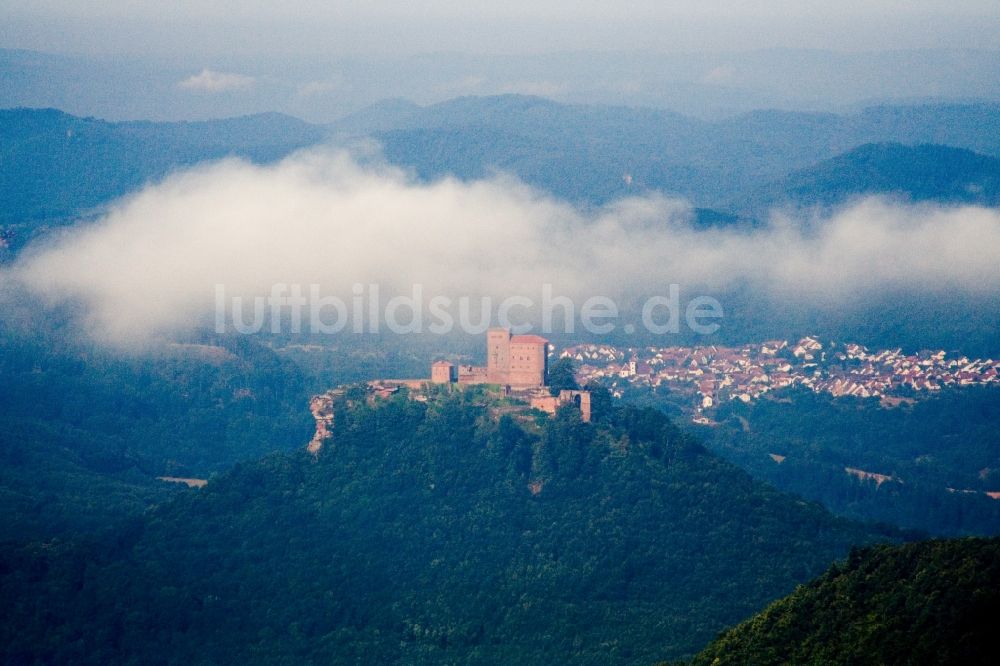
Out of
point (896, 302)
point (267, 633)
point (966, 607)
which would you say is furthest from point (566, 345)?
point (966, 607)

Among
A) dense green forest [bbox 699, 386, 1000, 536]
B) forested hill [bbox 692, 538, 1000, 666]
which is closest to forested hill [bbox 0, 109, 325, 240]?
dense green forest [bbox 699, 386, 1000, 536]

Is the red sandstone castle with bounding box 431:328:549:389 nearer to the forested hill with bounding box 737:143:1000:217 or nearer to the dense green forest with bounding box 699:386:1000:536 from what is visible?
the dense green forest with bounding box 699:386:1000:536

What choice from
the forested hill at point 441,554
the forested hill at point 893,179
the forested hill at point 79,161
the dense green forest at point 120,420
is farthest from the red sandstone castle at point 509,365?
the forested hill at point 79,161

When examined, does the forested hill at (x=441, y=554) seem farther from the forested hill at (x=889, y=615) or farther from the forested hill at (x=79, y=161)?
the forested hill at (x=79, y=161)

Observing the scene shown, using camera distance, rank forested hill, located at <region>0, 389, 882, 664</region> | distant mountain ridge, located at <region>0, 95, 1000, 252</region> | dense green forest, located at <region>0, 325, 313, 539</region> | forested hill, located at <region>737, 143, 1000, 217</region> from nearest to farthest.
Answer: forested hill, located at <region>0, 389, 882, 664</region>
dense green forest, located at <region>0, 325, 313, 539</region>
forested hill, located at <region>737, 143, 1000, 217</region>
distant mountain ridge, located at <region>0, 95, 1000, 252</region>

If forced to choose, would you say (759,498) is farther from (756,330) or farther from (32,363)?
(756,330)

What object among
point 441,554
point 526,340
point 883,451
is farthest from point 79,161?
point 441,554
